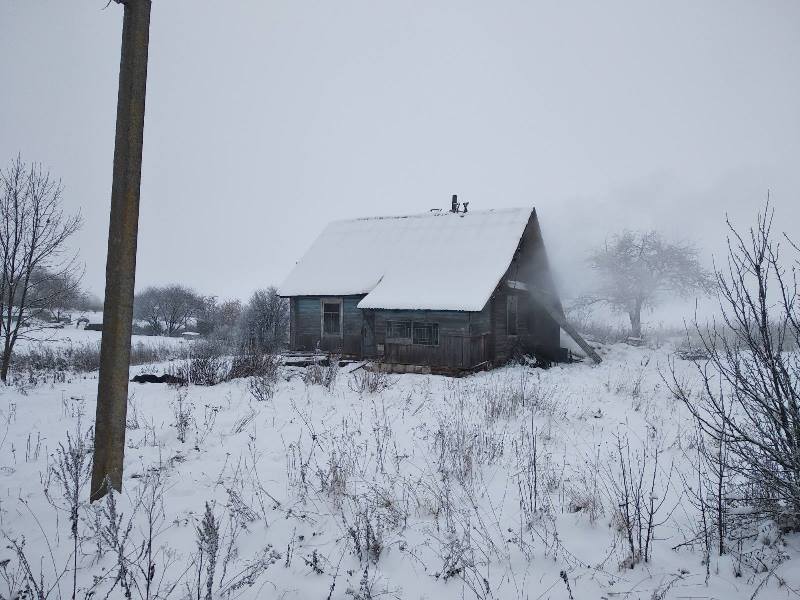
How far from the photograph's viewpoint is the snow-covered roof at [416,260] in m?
14.7

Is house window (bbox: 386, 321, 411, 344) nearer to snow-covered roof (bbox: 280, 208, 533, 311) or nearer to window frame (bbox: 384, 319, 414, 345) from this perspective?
window frame (bbox: 384, 319, 414, 345)

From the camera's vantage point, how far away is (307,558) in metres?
3.15

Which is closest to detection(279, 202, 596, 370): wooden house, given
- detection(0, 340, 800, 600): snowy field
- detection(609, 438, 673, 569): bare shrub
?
detection(0, 340, 800, 600): snowy field

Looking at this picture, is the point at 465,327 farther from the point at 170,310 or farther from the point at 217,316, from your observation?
the point at 170,310

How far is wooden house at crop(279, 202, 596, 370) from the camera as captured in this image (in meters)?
14.5

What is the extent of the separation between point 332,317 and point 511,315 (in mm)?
7199

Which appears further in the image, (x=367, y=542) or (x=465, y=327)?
(x=465, y=327)

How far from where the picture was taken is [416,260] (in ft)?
54.9

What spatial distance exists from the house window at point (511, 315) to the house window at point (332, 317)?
6597 mm

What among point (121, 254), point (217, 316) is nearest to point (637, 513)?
point (121, 254)

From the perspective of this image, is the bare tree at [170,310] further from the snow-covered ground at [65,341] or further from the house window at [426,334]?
the house window at [426,334]

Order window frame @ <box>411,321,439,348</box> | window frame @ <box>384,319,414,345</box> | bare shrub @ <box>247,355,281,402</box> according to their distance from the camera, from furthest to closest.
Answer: window frame @ <box>384,319,414,345</box>, window frame @ <box>411,321,439,348</box>, bare shrub @ <box>247,355,281,402</box>

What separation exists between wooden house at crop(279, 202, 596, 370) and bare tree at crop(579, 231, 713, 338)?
13.8 meters

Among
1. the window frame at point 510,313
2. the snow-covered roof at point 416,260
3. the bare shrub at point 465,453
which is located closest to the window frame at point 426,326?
the snow-covered roof at point 416,260
